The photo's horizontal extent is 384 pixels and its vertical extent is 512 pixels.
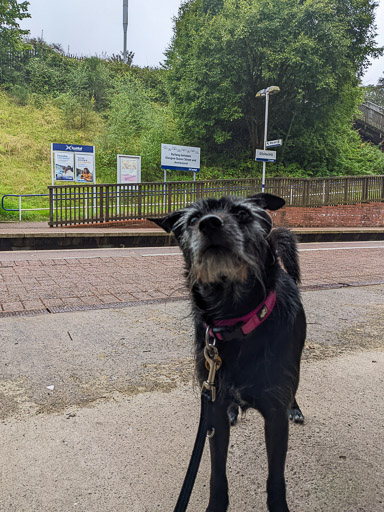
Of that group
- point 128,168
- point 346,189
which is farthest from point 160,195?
point 346,189

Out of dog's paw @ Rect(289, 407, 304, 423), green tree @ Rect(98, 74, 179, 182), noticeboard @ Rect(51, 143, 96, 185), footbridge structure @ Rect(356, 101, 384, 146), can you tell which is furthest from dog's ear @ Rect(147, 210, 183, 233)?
footbridge structure @ Rect(356, 101, 384, 146)

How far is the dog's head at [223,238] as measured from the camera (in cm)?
152

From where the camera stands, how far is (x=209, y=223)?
148 cm

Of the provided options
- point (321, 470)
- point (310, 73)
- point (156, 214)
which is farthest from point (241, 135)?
point (321, 470)

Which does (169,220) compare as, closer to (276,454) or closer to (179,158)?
(276,454)

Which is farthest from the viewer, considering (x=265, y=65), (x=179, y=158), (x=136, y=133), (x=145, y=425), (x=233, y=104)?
(x=136, y=133)

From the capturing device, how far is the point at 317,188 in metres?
19.7

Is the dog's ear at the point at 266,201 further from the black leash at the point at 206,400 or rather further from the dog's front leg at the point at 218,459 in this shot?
the dog's front leg at the point at 218,459

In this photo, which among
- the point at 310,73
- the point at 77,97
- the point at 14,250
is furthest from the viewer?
the point at 77,97

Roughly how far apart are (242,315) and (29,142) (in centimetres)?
2984

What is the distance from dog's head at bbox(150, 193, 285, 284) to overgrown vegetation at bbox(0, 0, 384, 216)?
23805 mm

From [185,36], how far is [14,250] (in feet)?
77.7

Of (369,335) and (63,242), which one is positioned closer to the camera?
(369,335)

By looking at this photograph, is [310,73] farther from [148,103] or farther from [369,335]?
[369,335]
